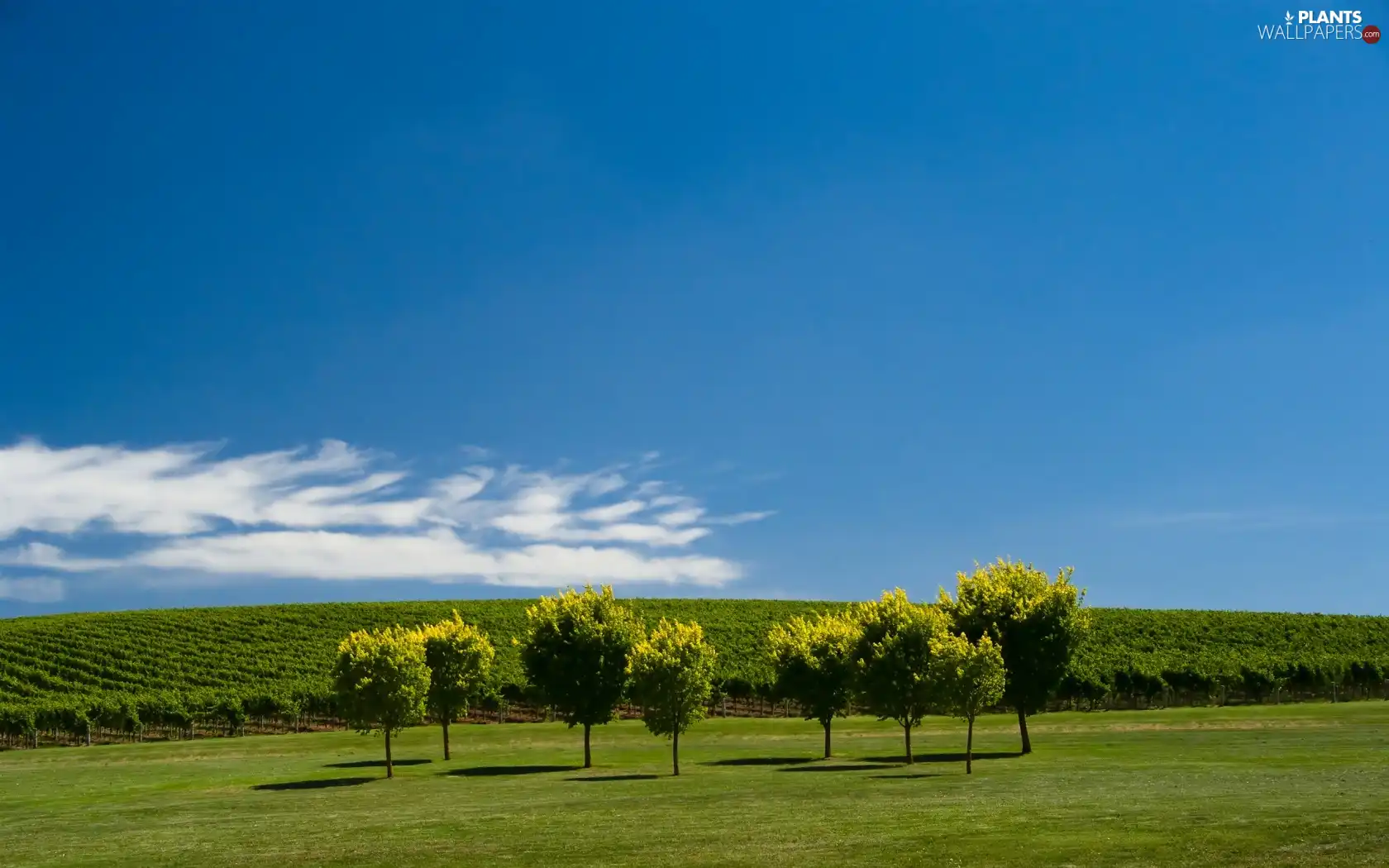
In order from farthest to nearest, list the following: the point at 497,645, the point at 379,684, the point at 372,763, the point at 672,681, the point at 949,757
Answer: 1. the point at 497,645
2. the point at 372,763
3. the point at 949,757
4. the point at 379,684
5. the point at 672,681

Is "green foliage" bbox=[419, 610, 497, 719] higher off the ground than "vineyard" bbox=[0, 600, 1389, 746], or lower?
higher

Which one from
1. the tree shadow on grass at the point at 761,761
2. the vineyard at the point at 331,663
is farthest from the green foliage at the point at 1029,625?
the vineyard at the point at 331,663

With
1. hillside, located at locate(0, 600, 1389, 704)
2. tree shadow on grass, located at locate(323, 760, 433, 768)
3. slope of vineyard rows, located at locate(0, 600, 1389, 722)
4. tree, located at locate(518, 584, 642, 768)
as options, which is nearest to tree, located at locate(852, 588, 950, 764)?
tree, located at locate(518, 584, 642, 768)

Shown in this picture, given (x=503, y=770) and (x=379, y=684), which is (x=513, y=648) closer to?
(x=503, y=770)

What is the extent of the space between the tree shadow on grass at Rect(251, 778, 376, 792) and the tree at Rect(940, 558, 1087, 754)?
3375cm

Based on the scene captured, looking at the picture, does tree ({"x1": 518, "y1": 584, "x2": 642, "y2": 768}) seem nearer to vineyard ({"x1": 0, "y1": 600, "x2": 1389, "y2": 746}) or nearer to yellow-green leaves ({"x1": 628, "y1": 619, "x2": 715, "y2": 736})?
yellow-green leaves ({"x1": 628, "y1": 619, "x2": 715, "y2": 736})

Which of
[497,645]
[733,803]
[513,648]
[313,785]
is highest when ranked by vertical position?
[733,803]

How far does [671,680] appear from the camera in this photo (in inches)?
2131

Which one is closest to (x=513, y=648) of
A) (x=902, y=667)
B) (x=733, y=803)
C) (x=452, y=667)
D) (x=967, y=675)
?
(x=452, y=667)

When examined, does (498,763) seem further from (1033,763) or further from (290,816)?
(1033,763)

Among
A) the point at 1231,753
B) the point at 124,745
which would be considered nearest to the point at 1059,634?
the point at 1231,753

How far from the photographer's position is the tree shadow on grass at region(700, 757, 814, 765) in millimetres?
56231

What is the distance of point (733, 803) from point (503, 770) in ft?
72.7

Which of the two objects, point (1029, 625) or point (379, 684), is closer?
point (379, 684)
